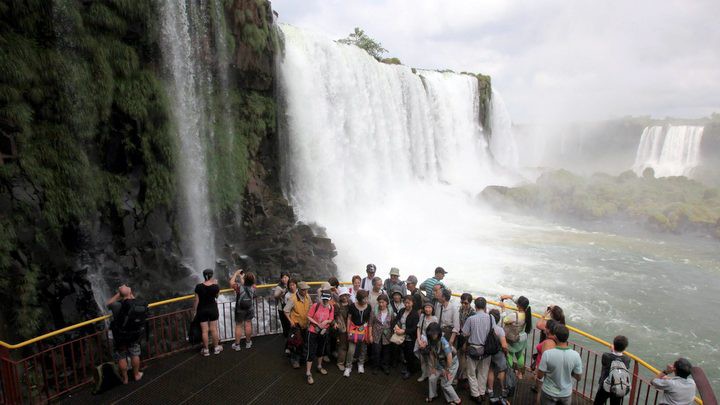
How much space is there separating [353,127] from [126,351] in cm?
1875

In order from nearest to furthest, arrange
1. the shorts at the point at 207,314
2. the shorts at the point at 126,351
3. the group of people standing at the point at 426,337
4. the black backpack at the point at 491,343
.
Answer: the group of people standing at the point at 426,337, the black backpack at the point at 491,343, the shorts at the point at 126,351, the shorts at the point at 207,314

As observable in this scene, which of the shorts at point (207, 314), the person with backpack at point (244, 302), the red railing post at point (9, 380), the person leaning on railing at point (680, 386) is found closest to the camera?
the person leaning on railing at point (680, 386)

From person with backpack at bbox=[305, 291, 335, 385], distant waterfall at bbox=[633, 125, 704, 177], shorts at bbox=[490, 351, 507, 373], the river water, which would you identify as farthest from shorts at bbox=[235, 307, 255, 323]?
distant waterfall at bbox=[633, 125, 704, 177]

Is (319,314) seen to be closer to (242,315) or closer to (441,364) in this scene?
(242,315)

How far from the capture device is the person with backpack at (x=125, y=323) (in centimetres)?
641

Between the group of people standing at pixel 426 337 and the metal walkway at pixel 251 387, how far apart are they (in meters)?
0.20

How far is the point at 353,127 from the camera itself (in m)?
23.8

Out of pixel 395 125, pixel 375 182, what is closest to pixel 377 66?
pixel 395 125

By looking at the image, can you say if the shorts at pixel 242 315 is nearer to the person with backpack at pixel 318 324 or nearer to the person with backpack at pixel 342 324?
the person with backpack at pixel 318 324

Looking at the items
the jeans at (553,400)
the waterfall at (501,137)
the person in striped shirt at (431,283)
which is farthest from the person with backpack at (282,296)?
the waterfall at (501,137)

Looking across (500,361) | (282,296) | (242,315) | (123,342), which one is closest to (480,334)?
(500,361)

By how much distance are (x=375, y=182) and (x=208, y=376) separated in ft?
64.6

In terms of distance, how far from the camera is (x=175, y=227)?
48.1 feet

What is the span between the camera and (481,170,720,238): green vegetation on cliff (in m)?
30.0
